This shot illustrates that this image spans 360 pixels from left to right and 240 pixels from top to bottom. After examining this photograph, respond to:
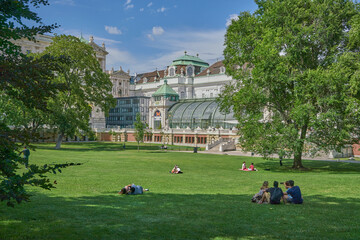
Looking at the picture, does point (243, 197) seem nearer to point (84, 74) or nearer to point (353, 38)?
point (353, 38)

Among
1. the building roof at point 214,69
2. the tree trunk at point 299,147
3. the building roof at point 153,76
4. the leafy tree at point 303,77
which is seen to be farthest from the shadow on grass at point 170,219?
the building roof at point 153,76

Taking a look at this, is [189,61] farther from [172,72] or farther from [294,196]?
[294,196]

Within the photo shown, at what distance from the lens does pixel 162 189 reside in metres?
20.8

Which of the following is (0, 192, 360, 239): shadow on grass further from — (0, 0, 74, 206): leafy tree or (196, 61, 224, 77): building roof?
(196, 61, 224, 77): building roof

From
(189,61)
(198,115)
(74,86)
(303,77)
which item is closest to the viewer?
(303,77)

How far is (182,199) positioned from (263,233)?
237 inches

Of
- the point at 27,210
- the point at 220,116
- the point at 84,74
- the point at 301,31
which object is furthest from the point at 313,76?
the point at 220,116

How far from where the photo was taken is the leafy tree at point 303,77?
104ft

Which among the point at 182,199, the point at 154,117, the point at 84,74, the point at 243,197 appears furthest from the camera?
the point at 154,117

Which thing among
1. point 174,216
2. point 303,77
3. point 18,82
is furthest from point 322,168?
point 18,82

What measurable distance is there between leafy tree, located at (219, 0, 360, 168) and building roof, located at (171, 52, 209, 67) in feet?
352

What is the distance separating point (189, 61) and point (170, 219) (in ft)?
443

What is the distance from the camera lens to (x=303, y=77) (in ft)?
111

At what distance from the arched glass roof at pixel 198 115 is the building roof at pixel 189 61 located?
39.5 meters
